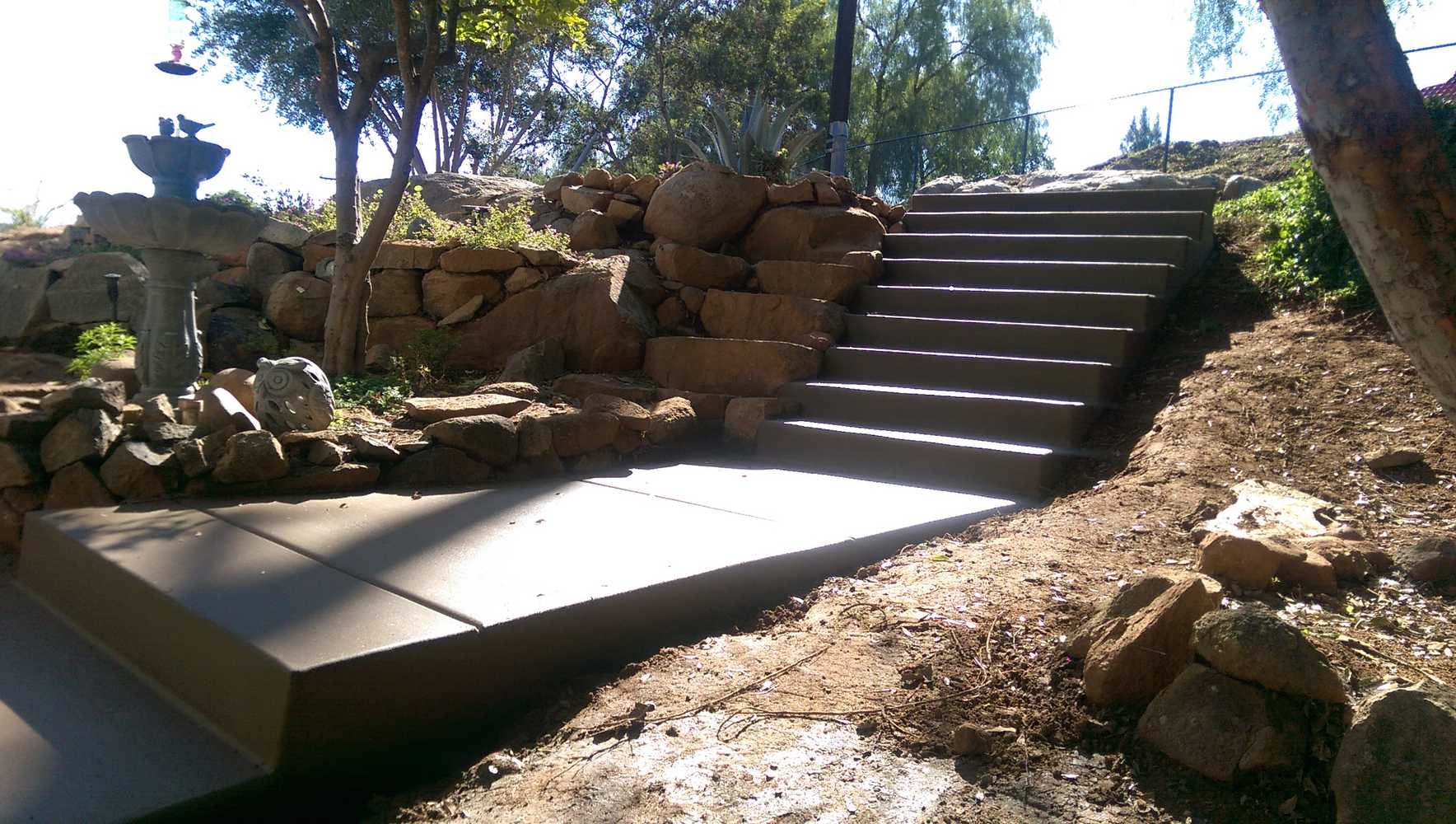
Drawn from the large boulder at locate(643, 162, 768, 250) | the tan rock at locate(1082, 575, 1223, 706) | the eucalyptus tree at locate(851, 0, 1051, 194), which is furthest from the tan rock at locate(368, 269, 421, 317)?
the eucalyptus tree at locate(851, 0, 1051, 194)

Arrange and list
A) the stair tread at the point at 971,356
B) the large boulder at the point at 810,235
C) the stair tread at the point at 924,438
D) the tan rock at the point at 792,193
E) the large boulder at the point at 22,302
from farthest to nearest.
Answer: the tan rock at the point at 792,193
the large boulder at the point at 810,235
the large boulder at the point at 22,302
the stair tread at the point at 971,356
the stair tread at the point at 924,438

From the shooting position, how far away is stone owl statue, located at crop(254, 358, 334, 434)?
162 inches

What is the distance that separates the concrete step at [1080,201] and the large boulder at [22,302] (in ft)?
21.8

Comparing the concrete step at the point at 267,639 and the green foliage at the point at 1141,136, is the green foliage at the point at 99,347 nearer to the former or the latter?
the concrete step at the point at 267,639

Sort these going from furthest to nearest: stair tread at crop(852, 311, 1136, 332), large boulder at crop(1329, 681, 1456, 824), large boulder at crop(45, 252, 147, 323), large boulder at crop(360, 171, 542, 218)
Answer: large boulder at crop(360, 171, 542, 218)
large boulder at crop(45, 252, 147, 323)
stair tread at crop(852, 311, 1136, 332)
large boulder at crop(1329, 681, 1456, 824)

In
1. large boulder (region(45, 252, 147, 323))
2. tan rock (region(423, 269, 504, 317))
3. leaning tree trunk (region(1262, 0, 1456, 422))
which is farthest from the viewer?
tan rock (region(423, 269, 504, 317))

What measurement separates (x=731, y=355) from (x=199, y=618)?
13.7 ft

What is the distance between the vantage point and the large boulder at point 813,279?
22.6ft

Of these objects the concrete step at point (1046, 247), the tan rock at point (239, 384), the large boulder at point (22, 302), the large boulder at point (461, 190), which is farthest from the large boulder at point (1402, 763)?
the large boulder at point (461, 190)

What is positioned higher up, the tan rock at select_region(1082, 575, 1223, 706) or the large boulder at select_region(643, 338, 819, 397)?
the large boulder at select_region(643, 338, 819, 397)

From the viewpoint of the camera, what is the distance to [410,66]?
5.66 m

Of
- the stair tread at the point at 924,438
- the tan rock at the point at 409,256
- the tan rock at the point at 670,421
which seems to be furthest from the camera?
the tan rock at the point at 409,256

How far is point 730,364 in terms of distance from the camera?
20.4 ft

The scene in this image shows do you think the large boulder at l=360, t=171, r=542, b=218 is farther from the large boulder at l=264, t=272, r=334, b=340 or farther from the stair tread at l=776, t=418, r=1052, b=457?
the stair tread at l=776, t=418, r=1052, b=457
